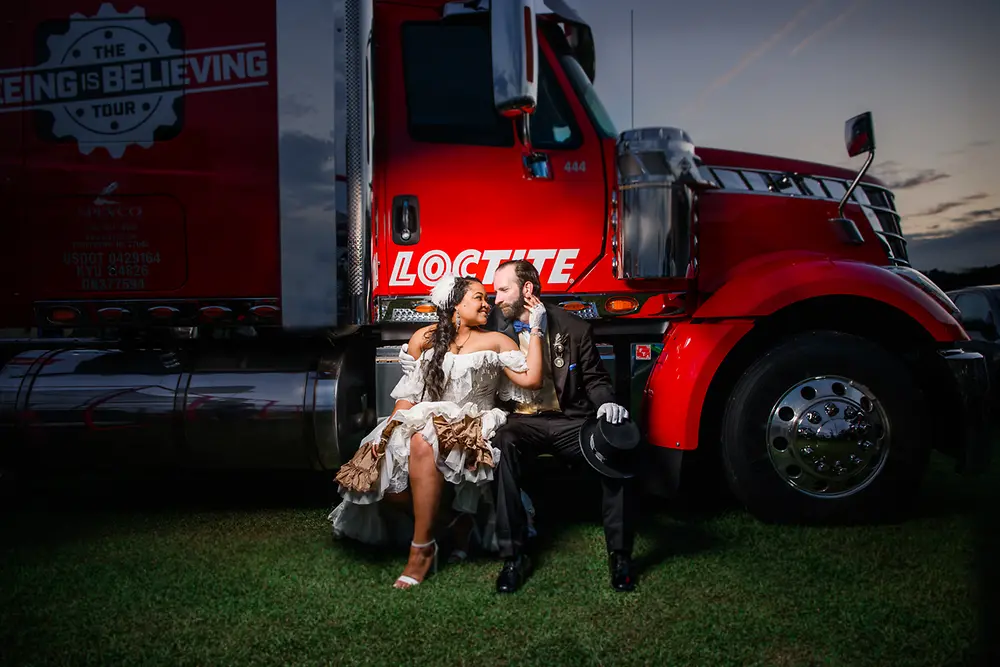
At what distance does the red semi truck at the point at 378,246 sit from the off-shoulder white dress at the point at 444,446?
517mm

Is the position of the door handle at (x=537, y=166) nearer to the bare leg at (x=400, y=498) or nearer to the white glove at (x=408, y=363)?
the white glove at (x=408, y=363)

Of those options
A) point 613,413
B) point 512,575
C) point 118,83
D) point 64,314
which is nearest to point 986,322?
point 613,413

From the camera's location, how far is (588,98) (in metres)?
4.26

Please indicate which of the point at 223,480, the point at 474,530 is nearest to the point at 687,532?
the point at 474,530

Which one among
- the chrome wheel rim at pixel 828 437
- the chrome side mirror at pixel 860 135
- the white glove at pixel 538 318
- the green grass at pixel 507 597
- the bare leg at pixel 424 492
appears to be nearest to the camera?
the green grass at pixel 507 597

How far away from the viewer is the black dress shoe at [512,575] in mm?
3283

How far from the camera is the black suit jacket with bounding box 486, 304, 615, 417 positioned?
12.3ft

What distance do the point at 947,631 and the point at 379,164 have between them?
2.98 meters

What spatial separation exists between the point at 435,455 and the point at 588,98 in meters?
1.97

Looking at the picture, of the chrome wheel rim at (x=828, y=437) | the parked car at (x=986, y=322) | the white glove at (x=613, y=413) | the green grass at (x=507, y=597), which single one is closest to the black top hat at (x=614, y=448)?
the white glove at (x=613, y=413)

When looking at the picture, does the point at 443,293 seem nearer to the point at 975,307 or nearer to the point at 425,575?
the point at 425,575

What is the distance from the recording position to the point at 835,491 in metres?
3.95

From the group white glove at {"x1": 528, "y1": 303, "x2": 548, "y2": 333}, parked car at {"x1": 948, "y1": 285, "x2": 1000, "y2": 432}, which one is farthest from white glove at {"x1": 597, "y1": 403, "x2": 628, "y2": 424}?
parked car at {"x1": 948, "y1": 285, "x2": 1000, "y2": 432}

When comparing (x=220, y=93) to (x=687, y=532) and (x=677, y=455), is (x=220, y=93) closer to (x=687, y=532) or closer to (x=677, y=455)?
(x=677, y=455)
